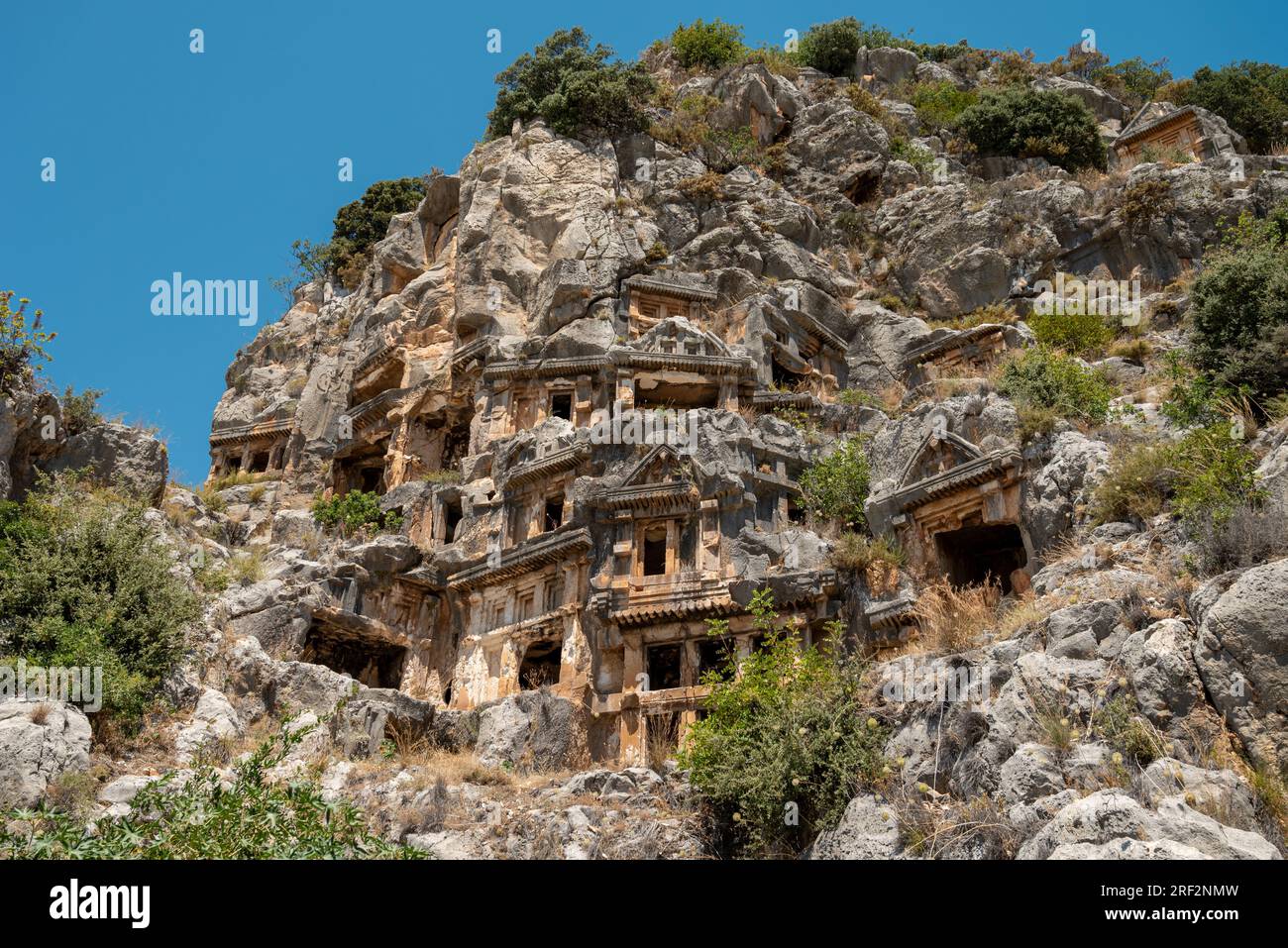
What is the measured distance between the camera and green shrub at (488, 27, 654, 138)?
49219 millimetres

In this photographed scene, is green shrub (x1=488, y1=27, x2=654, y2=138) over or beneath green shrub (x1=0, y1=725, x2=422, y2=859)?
over

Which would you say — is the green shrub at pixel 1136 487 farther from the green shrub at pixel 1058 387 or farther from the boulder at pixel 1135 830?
the boulder at pixel 1135 830

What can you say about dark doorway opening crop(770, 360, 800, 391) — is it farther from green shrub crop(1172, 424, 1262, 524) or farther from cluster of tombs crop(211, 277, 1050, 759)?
green shrub crop(1172, 424, 1262, 524)

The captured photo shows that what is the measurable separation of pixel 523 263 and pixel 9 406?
76.3 ft

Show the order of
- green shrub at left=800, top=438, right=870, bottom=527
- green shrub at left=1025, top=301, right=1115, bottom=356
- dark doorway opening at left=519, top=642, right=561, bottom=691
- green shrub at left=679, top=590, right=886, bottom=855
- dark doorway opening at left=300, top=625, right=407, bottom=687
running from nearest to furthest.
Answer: green shrub at left=679, top=590, right=886, bottom=855, green shrub at left=800, top=438, right=870, bottom=527, dark doorway opening at left=300, top=625, right=407, bottom=687, dark doorway opening at left=519, top=642, right=561, bottom=691, green shrub at left=1025, top=301, right=1115, bottom=356

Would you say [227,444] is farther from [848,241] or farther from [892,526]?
[892,526]

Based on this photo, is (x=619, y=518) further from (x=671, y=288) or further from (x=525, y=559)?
(x=671, y=288)

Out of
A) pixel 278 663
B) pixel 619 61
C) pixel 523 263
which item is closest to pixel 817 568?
pixel 278 663

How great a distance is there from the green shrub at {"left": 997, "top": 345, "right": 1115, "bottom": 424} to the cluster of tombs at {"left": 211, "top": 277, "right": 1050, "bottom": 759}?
1.67 m

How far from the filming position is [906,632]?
74.8 feet

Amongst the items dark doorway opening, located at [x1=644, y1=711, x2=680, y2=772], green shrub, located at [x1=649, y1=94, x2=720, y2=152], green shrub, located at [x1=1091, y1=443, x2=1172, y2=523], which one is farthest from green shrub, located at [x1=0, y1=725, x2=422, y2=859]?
green shrub, located at [x1=649, y1=94, x2=720, y2=152]

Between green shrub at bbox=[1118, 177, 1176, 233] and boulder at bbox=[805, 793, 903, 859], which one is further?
green shrub at bbox=[1118, 177, 1176, 233]

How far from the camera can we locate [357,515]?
3809 centimetres

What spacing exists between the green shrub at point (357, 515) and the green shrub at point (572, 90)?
19.4 meters
